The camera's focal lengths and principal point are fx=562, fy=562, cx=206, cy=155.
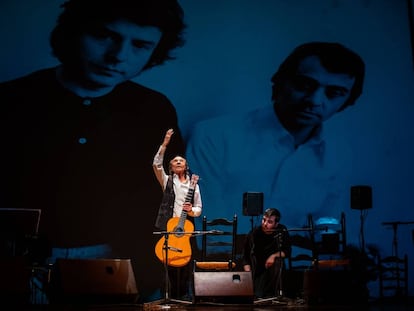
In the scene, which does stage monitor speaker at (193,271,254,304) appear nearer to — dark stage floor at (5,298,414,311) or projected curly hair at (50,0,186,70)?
dark stage floor at (5,298,414,311)

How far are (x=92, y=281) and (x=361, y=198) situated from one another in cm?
307

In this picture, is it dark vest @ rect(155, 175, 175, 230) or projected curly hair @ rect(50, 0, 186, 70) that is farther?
projected curly hair @ rect(50, 0, 186, 70)

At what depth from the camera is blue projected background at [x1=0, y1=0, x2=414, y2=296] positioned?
678 cm

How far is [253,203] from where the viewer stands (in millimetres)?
6027

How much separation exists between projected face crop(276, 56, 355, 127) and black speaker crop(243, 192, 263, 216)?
1353mm

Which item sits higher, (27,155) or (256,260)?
(27,155)

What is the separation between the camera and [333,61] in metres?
7.20

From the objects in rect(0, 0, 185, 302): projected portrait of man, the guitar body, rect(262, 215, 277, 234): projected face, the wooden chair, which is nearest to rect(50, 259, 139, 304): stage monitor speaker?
the guitar body

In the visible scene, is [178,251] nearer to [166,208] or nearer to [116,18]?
[166,208]

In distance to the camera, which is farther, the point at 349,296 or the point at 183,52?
the point at 183,52

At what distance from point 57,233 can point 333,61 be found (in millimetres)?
4011

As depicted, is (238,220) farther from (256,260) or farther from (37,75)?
(37,75)

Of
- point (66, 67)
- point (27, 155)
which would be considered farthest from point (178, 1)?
point (27, 155)

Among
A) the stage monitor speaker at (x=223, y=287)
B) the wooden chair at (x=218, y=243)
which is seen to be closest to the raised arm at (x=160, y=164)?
the wooden chair at (x=218, y=243)
